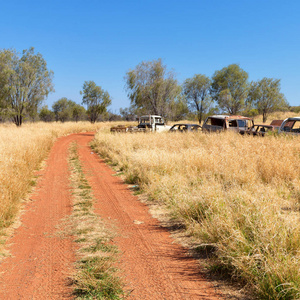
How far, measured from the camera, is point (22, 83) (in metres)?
32.0

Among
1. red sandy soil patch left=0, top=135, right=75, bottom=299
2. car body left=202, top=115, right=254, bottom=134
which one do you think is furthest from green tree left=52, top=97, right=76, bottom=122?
red sandy soil patch left=0, top=135, right=75, bottom=299

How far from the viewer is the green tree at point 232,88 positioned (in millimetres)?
44375

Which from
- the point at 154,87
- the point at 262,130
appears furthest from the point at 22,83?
the point at 262,130

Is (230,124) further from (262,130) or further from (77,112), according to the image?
(77,112)

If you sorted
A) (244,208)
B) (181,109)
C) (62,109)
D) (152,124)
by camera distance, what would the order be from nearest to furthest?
(244,208), (152,124), (181,109), (62,109)

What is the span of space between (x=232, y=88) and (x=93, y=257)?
46505mm

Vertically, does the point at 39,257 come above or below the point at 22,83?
below

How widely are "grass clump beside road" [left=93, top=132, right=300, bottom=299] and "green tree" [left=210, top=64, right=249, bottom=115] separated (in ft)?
117

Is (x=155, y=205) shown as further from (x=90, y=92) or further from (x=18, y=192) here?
(x=90, y=92)

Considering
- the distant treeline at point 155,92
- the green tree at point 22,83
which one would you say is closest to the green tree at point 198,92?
the distant treeline at point 155,92

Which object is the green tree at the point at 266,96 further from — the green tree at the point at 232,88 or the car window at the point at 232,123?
the car window at the point at 232,123

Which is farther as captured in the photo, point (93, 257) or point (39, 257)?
point (39, 257)

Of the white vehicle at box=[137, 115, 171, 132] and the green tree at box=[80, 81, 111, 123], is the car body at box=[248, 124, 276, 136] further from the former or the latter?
the green tree at box=[80, 81, 111, 123]

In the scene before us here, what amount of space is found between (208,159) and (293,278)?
5958 mm
